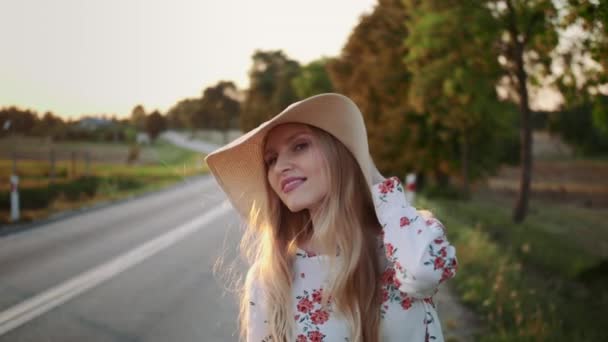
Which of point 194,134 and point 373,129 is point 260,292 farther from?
point 373,129

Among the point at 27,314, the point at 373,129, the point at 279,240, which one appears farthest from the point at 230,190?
the point at 373,129

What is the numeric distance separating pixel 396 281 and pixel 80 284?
488 cm

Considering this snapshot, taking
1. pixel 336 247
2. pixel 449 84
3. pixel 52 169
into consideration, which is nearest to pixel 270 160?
pixel 336 247

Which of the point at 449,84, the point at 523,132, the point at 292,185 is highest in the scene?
the point at 449,84

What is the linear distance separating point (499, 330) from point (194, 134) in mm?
5332

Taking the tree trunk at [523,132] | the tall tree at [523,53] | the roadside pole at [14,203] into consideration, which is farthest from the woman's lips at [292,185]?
the tree trunk at [523,132]

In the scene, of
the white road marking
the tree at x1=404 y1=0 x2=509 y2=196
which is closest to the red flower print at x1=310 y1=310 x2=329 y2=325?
the white road marking

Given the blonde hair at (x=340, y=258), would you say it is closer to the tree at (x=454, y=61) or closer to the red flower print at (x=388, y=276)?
the red flower print at (x=388, y=276)

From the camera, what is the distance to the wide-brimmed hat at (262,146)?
218cm

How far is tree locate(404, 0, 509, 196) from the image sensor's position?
15.5 metres

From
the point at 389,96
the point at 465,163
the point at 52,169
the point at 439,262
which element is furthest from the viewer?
the point at 389,96

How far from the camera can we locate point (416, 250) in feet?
6.09

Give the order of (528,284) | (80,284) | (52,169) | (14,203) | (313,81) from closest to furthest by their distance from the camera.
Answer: (80,284), (528,284), (14,203), (52,169), (313,81)

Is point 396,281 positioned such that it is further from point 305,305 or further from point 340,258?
point 305,305
